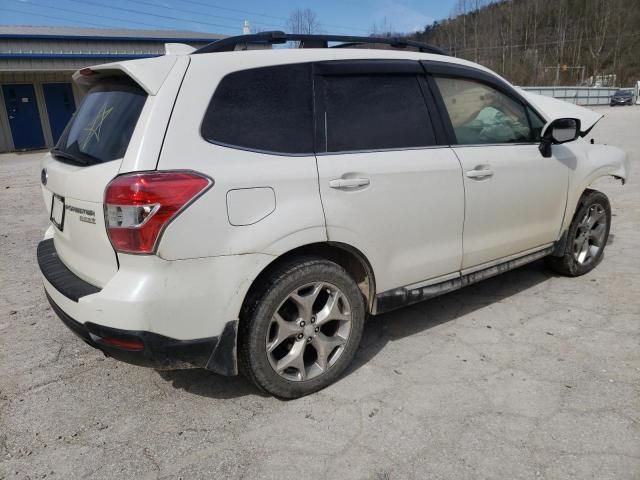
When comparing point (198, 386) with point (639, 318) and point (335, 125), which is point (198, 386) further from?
point (639, 318)

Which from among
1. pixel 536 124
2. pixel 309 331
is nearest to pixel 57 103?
pixel 536 124

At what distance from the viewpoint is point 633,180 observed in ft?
27.2

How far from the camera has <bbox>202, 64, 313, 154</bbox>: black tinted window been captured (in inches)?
92.1

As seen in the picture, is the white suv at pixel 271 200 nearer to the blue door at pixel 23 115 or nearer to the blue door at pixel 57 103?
the blue door at pixel 23 115

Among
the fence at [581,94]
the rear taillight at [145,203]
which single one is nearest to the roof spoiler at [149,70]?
the rear taillight at [145,203]

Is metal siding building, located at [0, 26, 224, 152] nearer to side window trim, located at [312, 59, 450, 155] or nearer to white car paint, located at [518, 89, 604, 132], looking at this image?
white car paint, located at [518, 89, 604, 132]

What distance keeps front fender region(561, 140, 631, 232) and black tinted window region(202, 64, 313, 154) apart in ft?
8.11

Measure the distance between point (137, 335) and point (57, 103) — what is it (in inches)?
881

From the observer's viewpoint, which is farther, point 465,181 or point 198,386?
point 465,181

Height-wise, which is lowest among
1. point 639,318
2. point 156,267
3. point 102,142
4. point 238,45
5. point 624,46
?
point 639,318

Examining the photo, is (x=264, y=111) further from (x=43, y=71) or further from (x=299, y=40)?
(x=43, y=71)

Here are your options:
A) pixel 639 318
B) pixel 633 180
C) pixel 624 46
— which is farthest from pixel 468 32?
pixel 639 318

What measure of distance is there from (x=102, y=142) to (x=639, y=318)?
3697 millimetres

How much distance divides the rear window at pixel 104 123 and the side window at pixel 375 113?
39.2 inches
